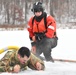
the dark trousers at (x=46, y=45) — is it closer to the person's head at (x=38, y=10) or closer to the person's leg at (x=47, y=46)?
the person's leg at (x=47, y=46)

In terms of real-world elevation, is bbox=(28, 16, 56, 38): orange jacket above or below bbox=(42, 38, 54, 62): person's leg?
above

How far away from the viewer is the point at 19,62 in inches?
197

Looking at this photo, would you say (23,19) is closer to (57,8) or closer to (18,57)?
(57,8)

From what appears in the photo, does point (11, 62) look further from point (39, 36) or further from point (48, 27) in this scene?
point (39, 36)

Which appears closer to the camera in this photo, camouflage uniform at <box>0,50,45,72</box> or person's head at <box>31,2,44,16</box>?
camouflage uniform at <box>0,50,45,72</box>

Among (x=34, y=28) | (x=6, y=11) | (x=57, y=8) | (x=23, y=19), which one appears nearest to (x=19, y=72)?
(x=34, y=28)

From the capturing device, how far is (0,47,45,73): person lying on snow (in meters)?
4.82

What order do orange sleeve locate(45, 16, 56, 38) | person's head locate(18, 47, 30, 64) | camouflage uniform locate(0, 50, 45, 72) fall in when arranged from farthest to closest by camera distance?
1. orange sleeve locate(45, 16, 56, 38)
2. camouflage uniform locate(0, 50, 45, 72)
3. person's head locate(18, 47, 30, 64)

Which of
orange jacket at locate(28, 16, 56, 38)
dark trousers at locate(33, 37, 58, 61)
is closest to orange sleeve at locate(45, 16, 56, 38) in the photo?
orange jacket at locate(28, 16, 56, 38)

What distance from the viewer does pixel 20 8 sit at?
5381cm

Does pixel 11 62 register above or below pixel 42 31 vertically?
below

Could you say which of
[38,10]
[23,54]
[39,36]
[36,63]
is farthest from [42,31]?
[23,54]

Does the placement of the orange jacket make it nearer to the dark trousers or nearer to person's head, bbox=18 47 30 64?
the dark trousers

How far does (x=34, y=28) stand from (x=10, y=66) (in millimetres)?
1604
